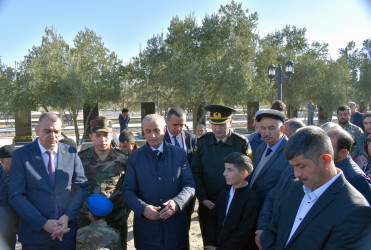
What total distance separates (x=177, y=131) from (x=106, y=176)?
1.24m

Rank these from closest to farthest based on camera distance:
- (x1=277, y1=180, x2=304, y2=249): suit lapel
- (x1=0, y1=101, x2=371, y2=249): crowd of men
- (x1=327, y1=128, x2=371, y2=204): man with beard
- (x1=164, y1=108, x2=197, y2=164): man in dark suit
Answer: (x1=277, y1=180, x2=304, y2=249): suit lapel < (x1=327, y1=128, x2=371, y2=204): man with beard < (x1=0, y1=101, x2=371, y2=249): crowd of men < (x1=164, y1=108, x2=197, y2=164): man in dark suit

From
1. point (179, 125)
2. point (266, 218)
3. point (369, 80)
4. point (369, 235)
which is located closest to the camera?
point (369, 235)

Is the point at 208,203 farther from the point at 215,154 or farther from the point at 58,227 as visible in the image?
the point at 58,227

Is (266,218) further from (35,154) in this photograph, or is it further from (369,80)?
(369,80)

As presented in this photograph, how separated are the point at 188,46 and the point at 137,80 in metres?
3.24

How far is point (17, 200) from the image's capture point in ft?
8.78

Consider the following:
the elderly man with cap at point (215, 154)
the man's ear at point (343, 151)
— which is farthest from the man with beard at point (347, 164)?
the elderly man with cap at point (215, 154)

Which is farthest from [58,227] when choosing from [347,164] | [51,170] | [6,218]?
[347,164]

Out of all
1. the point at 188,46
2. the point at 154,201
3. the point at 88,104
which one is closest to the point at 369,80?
the point at 188,46

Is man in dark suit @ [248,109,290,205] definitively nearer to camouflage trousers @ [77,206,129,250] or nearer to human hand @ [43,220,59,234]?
camouflage trousers @ [77,206,129,250]

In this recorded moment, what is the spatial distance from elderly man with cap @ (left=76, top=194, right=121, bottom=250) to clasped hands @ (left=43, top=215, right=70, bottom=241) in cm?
16

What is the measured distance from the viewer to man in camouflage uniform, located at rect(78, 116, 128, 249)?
11.0 feet

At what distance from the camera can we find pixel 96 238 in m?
2.79

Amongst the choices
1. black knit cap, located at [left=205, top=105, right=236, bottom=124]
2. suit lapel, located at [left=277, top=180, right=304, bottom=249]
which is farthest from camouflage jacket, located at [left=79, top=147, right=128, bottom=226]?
suit lapel, located at [left=277, top=180, right=304, bottom=249]
